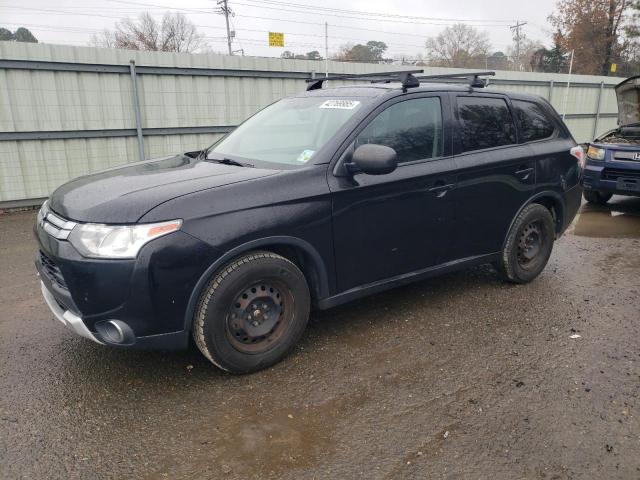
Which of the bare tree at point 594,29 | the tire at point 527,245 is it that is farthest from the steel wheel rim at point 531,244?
the bare tree at point 594,29

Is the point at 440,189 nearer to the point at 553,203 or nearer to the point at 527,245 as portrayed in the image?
the point at 527,245

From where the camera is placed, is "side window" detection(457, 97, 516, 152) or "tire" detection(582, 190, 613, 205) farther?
"tire" detection(582, 190, 613, 205)

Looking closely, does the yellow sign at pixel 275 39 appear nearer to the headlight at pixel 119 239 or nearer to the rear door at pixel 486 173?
the rear door at pixel 486 173

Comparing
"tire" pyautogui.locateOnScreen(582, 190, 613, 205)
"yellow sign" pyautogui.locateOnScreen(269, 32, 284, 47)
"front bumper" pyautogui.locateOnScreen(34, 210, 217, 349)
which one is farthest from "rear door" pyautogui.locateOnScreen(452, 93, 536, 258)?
"yellow sign" pyautogui.locateOnScreen(269, 32, 284, 47)

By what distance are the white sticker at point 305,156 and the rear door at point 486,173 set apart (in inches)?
50.0

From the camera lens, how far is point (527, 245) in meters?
4.86

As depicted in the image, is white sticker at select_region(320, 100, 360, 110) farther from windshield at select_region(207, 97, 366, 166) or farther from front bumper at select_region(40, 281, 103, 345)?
front bumper at select_region(40, 281, 103, 345)

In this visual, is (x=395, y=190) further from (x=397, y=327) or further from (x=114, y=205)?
(x=114, y=205)

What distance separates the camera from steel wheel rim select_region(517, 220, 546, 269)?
4777 millimetres

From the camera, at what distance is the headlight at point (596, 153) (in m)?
8.19

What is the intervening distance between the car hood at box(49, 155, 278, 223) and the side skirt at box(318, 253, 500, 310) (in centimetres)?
97

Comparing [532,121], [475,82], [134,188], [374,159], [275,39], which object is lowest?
[134,188]

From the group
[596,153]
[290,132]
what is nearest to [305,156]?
[290,132]

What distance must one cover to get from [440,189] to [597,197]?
6.63m
